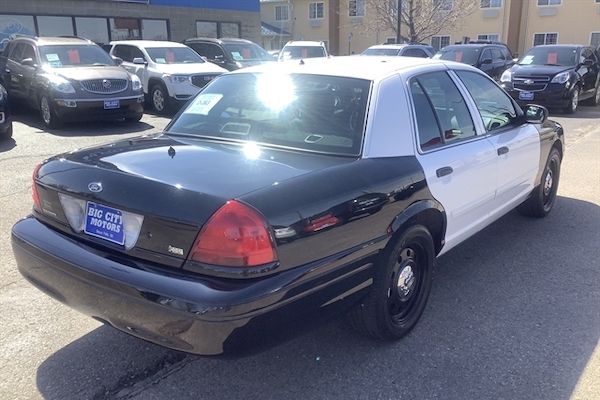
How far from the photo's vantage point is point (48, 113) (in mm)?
10609

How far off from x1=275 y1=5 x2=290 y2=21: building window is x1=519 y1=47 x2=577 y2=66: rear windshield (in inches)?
1287

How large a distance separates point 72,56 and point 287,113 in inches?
374

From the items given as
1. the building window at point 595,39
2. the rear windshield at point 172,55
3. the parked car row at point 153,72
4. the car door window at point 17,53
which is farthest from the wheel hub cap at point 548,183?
the building window at point 595,39

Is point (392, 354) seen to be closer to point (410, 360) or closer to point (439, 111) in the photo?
point (410, 360)

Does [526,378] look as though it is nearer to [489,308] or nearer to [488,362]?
[488,362]

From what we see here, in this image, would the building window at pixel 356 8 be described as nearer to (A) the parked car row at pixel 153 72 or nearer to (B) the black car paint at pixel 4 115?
(A) the parked car row at pixel 153 72

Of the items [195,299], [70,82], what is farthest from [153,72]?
[195,299]

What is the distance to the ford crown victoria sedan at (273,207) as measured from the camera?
2.47 m

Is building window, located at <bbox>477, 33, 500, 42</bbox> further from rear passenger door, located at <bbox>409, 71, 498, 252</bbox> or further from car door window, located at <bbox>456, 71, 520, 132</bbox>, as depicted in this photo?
rear passenger door, located at <bbox>409, 71, 498, 252</bbox>

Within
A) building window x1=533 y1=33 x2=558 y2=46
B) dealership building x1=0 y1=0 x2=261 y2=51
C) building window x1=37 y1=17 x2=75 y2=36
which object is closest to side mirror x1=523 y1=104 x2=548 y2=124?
dealership building x1=0 y1=0 x2=261 y2=51

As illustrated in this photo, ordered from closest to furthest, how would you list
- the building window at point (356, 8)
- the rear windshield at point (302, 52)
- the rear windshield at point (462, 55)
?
the rear windshield at point (462, 55) < the rear windshield at point (302, 52) < the building window at point (356, 8)

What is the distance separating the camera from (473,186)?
12.9ft

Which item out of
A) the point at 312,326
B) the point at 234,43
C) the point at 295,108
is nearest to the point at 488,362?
the point at 312,326

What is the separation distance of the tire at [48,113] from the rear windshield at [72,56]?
815 mm
